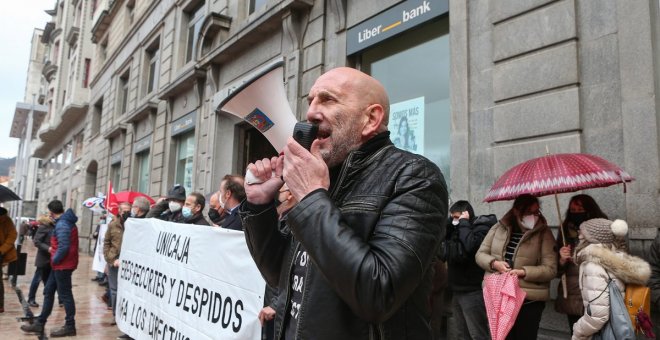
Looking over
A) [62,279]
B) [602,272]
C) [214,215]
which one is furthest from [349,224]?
[62,279]

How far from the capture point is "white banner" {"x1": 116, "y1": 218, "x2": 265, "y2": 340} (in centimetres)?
343

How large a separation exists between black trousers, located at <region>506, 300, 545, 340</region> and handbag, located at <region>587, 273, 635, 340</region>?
745 millimetres

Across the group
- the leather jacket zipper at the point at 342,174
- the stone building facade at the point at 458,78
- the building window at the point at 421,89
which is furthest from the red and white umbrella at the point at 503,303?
the leather jacket zipper at the point at 342,174

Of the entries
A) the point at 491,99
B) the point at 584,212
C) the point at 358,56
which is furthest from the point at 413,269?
the point at 358,56

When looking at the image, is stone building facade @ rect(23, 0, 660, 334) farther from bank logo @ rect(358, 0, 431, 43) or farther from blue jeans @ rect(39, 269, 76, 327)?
blue jeans @ rect(39, 269, 76, 327)

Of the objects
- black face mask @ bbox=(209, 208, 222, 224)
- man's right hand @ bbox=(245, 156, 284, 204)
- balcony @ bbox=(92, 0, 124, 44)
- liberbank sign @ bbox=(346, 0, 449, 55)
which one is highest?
balcony @ bbox=(92, 0, 124, 44)

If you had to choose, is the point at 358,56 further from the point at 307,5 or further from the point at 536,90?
the point at 536,90

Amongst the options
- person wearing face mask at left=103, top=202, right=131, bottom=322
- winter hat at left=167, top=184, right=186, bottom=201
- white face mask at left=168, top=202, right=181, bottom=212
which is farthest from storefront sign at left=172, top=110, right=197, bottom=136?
white face mask at left=168, top=202, right=181, bottom=212

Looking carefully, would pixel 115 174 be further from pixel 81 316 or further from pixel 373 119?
pixel 373 119

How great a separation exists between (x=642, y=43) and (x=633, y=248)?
184 centimetres

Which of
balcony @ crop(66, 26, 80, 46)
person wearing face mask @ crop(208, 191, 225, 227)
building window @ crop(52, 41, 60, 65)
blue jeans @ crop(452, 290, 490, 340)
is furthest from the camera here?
building window @ crop(52, 41, 60, 65)

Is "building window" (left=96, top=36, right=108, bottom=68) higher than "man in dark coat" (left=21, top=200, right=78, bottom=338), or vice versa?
"building window" (left=96, top=36, right=108, bottom=68)

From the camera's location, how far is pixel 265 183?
1766 millimetres

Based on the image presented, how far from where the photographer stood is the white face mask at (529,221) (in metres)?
4.49
